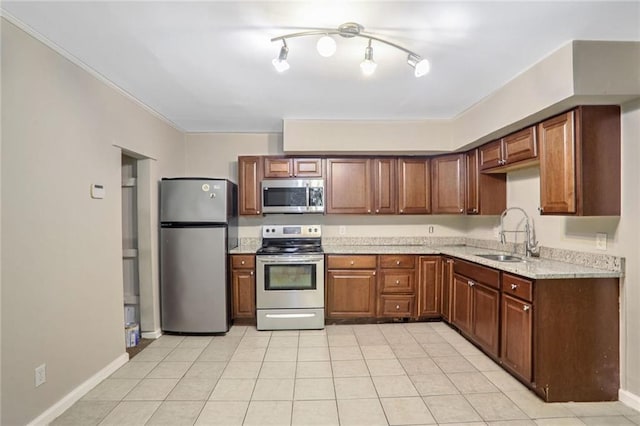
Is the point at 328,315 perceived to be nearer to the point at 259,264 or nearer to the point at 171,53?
the point at 259,264

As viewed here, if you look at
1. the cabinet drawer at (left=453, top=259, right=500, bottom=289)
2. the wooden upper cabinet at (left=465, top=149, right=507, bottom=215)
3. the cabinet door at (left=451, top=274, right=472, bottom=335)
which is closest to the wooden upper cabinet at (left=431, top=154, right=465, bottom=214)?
the wooden upper cabinet at (left=465, top=149, right=507, bottom=215)

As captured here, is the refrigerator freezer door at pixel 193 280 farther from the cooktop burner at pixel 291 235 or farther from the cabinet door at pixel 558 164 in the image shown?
the cabinet door at pixel 558 164

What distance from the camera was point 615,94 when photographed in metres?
1.99

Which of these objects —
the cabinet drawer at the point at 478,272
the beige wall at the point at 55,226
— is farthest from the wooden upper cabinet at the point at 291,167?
the cabinet drawer at the point at 478,272

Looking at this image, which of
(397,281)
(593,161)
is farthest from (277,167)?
(593,161)

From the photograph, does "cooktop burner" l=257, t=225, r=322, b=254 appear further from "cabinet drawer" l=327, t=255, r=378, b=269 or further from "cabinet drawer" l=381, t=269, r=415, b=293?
"cabinet drawer" l=381, t=269, r=415, b=293

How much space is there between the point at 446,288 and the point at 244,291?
2359 millimetres

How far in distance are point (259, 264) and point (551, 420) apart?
9.12ft

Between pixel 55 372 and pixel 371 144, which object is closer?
pixel 55 372

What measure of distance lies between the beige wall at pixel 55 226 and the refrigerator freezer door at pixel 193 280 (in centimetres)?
65

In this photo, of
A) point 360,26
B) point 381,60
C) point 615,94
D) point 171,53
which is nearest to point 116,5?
point 171,53

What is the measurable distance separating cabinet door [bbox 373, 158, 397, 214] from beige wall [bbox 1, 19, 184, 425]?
9.00 feet

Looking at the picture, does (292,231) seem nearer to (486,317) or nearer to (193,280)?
(193,280)

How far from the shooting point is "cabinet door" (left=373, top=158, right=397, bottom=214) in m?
3.86
